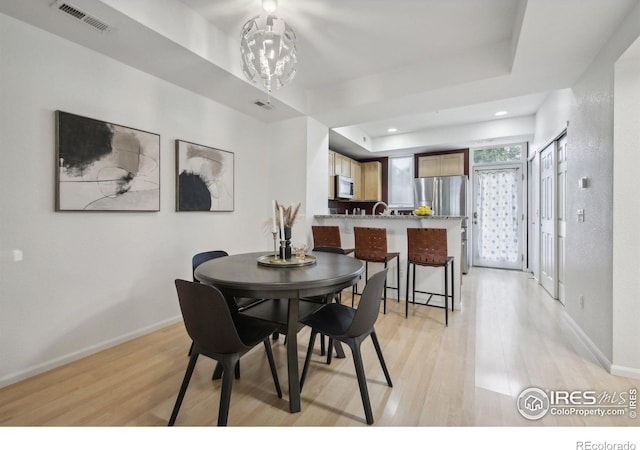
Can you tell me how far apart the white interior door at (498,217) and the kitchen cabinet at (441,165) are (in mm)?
397

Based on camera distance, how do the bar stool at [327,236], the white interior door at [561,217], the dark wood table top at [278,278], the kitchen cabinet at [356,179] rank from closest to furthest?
the dark wood table top at [278,278]
the white interior door at [561,217]
the bar stool at [327,236]
the kitchen cabinet at [356,179]

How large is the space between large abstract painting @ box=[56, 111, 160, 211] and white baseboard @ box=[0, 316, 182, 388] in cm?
109

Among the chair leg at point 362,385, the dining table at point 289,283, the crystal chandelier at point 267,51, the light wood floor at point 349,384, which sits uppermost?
the crystal chandelier at point 267,51

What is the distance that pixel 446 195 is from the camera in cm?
562

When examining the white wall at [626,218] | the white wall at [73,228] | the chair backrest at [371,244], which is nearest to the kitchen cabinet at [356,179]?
the chair backrest at [371,244]

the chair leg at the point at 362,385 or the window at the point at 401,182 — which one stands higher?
the window at the point at 401,182

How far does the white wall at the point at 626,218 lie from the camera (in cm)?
196

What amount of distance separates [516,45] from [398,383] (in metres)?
2.66

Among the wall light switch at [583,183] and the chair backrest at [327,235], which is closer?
the wall light switch at [583,183]

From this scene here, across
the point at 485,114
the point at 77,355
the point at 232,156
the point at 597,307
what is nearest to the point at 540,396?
the point at 597,307

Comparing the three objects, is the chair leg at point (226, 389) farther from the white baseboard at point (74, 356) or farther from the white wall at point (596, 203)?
the white wall at point (596, 203)

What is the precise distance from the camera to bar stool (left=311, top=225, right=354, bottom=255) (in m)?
3.73

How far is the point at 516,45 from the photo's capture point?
2.26 metres

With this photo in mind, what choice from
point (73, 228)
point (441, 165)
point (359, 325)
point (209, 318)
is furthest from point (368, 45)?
point (441, 165)
